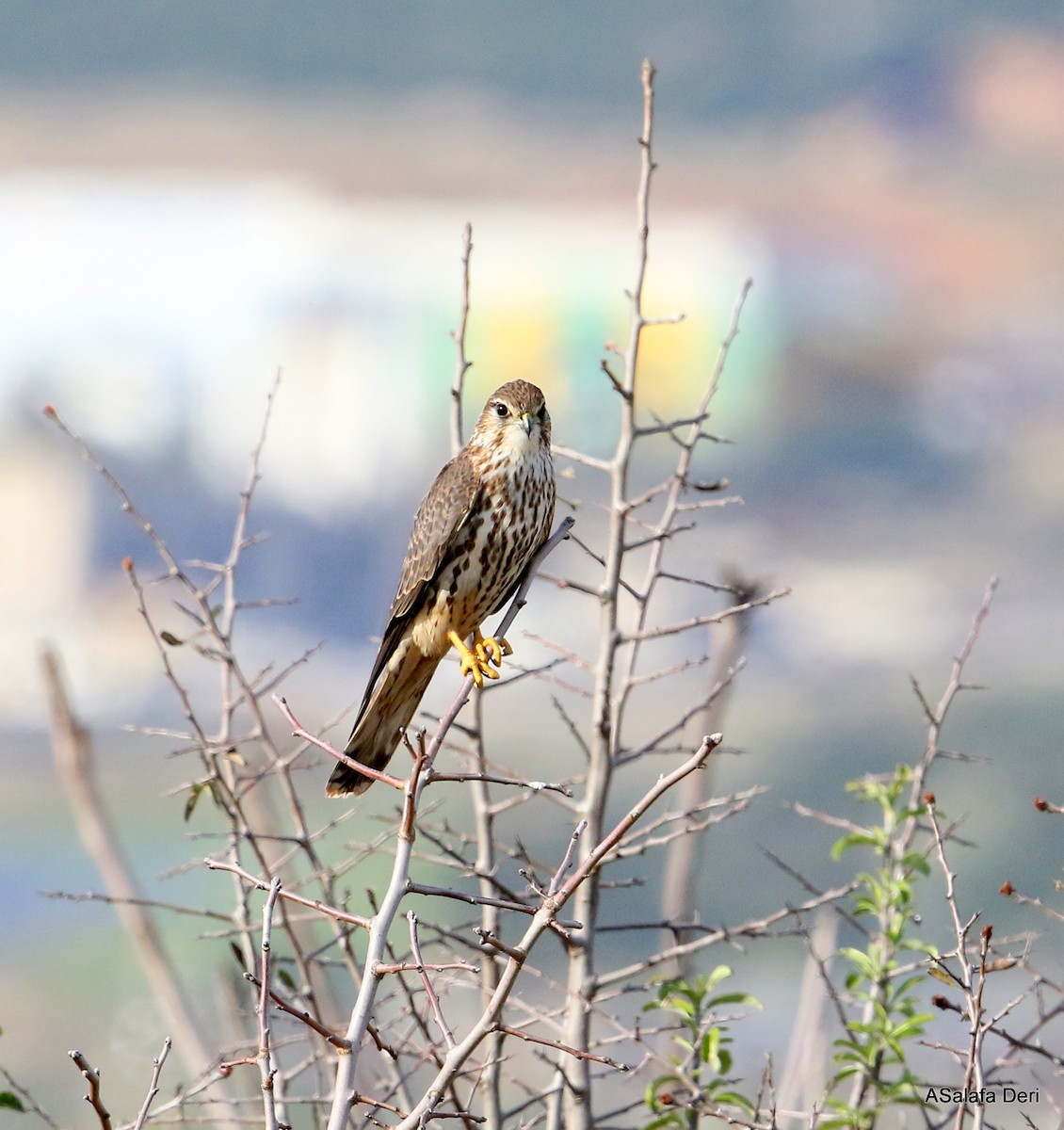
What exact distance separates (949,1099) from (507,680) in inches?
43.2

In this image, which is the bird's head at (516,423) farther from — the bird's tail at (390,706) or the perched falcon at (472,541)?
the bird's tail at (390,706)

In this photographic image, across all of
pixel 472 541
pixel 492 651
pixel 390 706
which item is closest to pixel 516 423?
pixel 472 541

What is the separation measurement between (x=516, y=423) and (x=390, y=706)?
0.72 m

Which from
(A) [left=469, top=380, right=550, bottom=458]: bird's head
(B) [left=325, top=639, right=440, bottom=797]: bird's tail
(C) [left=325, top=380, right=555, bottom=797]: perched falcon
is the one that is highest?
(A) [left=469, top=380, right=550, bottom=458]: bird's head

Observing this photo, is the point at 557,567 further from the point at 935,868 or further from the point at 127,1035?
the point at 127,1035

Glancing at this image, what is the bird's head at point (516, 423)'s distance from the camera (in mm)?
3193

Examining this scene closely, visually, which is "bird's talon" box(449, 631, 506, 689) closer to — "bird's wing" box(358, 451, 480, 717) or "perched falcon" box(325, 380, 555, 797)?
"perched falcon" box(325, 380, 555, 797)

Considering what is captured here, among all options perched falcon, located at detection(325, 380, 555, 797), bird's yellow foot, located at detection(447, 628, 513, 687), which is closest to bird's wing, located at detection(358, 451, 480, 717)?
perched falcon, located at detection(325, 380, 555, 797)

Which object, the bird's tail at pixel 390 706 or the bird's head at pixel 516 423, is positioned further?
the bird's head at pixel 516 423

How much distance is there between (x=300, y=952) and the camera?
8.49 ft

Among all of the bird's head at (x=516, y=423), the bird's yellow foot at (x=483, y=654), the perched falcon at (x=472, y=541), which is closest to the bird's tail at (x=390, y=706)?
the perched falcon at (x=472, y=541)

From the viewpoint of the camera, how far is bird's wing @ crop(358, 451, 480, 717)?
3123mm

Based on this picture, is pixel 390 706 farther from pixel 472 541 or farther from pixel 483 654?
pixel 472 541

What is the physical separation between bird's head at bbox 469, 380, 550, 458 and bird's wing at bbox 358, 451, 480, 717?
9cm
